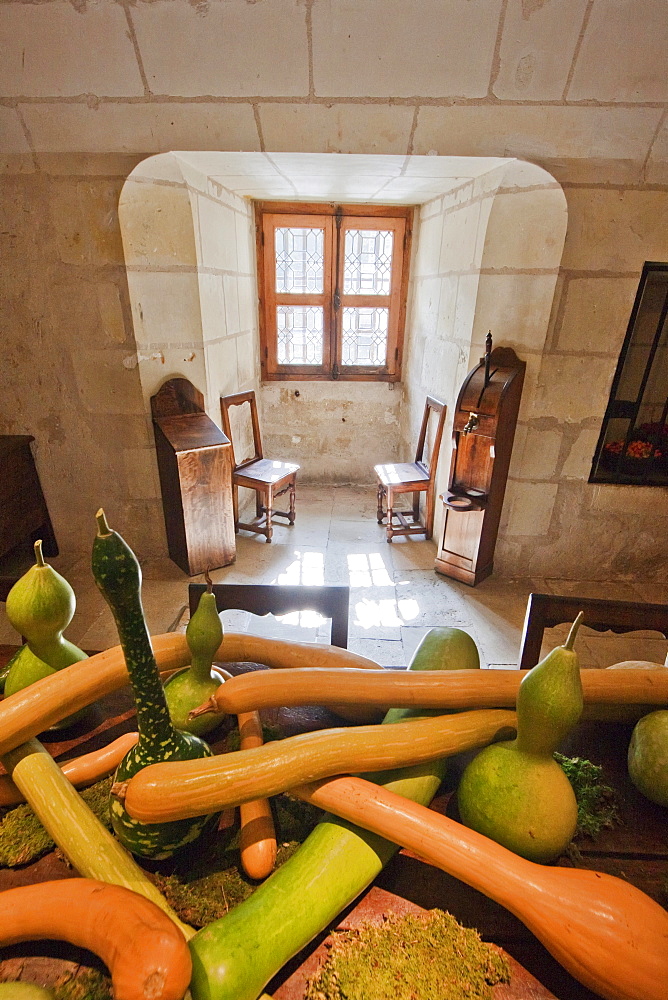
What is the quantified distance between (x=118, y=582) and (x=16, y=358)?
10.3 feet

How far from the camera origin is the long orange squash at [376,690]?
854 mm

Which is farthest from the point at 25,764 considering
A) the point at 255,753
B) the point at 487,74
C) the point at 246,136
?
the point at 487,74

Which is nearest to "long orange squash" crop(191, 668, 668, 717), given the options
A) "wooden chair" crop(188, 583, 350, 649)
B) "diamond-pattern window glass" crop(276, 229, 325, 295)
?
"wooden chair" crop(188, 583, 350, 649)

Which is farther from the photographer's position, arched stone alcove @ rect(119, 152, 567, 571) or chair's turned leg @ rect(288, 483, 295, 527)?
chair's turned leg @ rect(288, 483, 295, 527)

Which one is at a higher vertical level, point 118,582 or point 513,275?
point 513,275

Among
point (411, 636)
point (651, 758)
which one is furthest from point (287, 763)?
point (411, 636)

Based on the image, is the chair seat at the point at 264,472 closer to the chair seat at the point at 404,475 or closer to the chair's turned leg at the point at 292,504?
the chair's turned leg at the point at 292,504

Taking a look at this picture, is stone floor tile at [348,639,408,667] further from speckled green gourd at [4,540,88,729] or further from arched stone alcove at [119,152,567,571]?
speckled green gourd at [4,540,88,729]

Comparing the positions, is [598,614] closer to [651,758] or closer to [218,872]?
[651,758]

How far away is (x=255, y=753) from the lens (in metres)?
0.74

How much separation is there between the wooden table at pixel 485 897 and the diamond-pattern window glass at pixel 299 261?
4.62 meters

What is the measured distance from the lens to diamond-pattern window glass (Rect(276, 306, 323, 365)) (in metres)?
5.03

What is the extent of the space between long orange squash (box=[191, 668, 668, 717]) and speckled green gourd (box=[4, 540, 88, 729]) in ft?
1.04

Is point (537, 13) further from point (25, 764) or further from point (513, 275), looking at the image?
point (25, 764)
